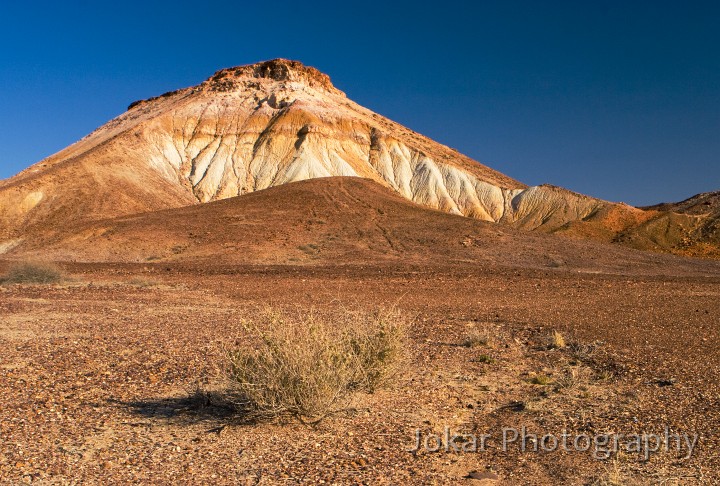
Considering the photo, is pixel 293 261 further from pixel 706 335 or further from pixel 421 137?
pixel 421 137

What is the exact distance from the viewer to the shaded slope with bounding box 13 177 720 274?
33969 millimetres

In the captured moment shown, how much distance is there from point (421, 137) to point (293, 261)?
207 ft

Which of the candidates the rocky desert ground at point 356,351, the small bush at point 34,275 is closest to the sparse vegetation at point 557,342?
the rocky desert ground at point 356,351

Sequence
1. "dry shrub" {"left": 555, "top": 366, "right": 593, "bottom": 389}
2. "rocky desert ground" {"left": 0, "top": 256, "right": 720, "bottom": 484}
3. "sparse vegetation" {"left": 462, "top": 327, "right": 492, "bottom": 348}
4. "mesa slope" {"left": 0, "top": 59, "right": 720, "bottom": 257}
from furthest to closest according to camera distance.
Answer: "mesa slope" {"left": 0, "top": 59, "right": 720, "bottom": 257} → "sparse vegetation" {"left": 462, "top": 327, "right": 492, "bottom": 348} → "dry shrub" {"left": 555, "top": 366, "right": 593, "bottom": 389} → "rocky desert ground" {"left": 0, "top": 256, "right": 720, "bottom": 484}

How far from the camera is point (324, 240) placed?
123 ft

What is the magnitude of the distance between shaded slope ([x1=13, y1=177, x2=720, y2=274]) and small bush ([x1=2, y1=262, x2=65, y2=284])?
10.0 metres

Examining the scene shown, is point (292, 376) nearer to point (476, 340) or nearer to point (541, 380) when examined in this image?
point (541, 380)

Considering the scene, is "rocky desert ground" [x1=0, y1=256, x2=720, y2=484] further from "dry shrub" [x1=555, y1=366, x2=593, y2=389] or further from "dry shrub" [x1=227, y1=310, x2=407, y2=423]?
"dry shrub" [x1=227, y1=310, x2=407, y2=423]

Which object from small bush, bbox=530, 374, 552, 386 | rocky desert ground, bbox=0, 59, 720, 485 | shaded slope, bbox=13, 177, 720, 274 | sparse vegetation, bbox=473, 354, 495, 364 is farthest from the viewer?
shaded slope, bbox=13, 177, 720, 274

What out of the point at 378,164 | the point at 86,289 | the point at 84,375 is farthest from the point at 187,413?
the point at 378,164

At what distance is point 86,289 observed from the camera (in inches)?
802

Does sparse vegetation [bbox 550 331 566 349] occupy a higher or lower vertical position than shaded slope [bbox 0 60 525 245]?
lower

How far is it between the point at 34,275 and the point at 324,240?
58.5 ft

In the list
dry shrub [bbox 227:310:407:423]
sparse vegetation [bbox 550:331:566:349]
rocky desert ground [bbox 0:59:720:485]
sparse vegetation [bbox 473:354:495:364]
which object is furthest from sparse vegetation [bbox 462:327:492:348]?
dry shrub [bbox 227:310:407:423]
